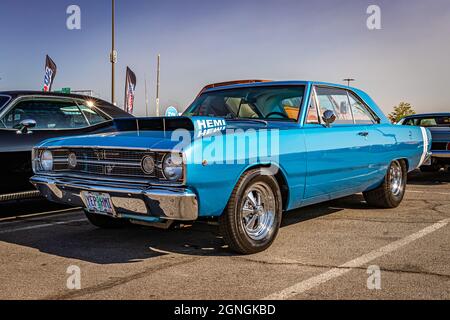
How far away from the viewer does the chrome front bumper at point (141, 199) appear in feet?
12.0

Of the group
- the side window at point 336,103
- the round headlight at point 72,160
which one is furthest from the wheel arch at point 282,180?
the round headlight at point 72,160

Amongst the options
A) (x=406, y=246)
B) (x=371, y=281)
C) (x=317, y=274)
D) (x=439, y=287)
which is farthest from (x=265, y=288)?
(x=406, y=246)

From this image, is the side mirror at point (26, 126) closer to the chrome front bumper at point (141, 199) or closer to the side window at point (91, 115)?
the side window at point (91, 115)

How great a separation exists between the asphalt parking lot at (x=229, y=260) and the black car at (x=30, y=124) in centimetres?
54

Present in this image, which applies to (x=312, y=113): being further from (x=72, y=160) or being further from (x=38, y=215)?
(x=38, y=215)

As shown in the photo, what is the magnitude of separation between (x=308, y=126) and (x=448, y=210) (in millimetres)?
2660

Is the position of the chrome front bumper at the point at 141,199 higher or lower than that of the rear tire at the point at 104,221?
higher

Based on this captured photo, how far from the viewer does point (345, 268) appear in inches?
151

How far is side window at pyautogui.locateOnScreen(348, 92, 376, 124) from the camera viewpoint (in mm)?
5922

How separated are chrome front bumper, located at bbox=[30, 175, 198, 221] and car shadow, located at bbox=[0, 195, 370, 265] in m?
0.45

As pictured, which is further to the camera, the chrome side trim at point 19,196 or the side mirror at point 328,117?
the chrome side trim at point 19,196

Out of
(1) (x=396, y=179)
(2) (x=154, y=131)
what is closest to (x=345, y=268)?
(2) (x=154, y=131)

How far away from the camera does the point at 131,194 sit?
382 cm

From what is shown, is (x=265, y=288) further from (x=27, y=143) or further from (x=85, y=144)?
(x=27, y=143)
